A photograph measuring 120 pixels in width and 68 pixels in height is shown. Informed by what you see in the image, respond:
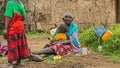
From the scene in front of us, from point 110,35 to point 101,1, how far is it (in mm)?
6523

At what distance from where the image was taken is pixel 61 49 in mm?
8289

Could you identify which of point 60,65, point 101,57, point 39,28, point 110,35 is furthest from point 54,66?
point 39,28

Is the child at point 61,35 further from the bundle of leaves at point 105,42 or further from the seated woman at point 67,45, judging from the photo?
the bundle of leaves at point 105,42

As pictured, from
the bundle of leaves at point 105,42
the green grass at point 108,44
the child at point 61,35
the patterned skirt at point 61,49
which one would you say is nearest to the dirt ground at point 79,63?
the patterned skirt at point 61,49

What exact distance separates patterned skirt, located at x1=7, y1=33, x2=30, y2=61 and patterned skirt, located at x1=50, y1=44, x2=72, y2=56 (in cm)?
125

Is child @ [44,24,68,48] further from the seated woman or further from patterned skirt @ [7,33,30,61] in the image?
patterned skirt @ [7,33,30,61]

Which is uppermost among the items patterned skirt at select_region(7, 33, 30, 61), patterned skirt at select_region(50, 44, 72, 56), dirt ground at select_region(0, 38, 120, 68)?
patterned skirt at select_region(7, 33, 30, 61)

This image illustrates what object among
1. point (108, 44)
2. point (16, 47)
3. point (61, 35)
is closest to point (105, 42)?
point (108, 44)

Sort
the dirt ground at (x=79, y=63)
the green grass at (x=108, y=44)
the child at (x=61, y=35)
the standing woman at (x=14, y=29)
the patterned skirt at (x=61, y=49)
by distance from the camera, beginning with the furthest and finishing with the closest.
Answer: the child at (x=61, y=35) < the green grass at (x=108, y=44) < the patterned skirt at (x=61, y=49) < the dirt ground at (x=79, y=63) < the standing woman at (x=14, y=29)

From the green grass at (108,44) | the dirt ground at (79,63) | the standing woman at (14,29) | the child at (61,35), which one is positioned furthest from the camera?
the child at (61,35)

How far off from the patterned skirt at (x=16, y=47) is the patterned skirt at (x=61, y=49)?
4.11ft

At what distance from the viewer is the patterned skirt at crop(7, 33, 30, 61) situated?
6.90 meters

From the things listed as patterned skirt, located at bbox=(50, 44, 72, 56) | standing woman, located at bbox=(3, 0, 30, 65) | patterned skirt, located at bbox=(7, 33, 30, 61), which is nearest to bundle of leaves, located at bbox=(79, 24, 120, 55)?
patterned skirt, located at bbox=(50, 44, 72, 56)

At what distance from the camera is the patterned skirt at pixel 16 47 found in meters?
6.90
